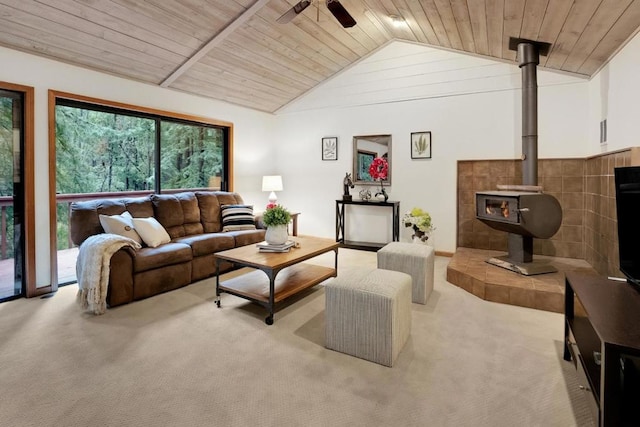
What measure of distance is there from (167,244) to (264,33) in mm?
2782

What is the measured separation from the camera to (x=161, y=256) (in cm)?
343

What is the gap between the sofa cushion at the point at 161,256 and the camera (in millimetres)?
3281

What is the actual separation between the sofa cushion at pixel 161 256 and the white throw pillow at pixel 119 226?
0.73 ft

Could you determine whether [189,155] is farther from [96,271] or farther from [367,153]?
[367,153]

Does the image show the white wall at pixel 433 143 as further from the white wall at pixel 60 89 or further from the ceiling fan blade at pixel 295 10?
the ceiling fan blade at pixel 295 10

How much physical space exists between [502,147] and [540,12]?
2.06m

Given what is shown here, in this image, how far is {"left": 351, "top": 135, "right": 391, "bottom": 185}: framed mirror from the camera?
219 inches

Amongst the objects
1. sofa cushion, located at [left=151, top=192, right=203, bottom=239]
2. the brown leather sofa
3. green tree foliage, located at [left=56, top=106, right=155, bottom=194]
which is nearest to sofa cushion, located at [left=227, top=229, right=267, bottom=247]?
the brown leather sofa

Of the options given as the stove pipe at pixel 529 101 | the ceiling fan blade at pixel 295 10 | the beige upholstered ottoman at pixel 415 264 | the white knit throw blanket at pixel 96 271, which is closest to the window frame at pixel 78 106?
the white knit throw blanket at pixel 96 271

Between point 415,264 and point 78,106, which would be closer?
point 415,264

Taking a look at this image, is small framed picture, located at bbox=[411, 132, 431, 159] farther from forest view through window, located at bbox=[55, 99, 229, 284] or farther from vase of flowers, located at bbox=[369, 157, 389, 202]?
forest view through window, located at bbox=[55, 99, 229, 284]

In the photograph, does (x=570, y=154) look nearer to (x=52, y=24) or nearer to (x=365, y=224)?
(x=365, y=224)

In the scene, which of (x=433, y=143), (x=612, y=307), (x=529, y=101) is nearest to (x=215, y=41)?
(x=433, y=143)

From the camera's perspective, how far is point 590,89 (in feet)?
13.6
